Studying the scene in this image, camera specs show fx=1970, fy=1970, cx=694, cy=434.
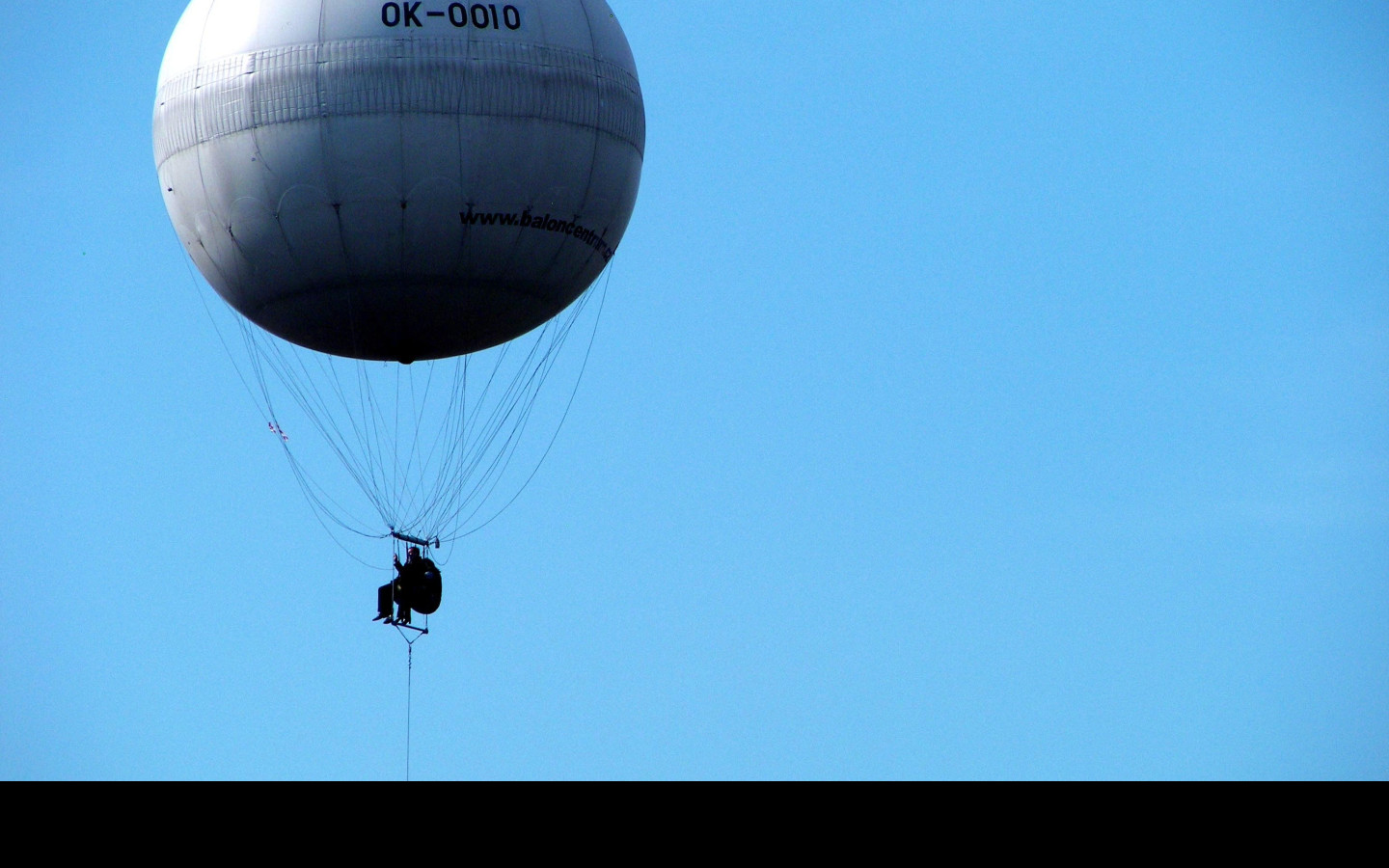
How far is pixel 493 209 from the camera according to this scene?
30062 mm

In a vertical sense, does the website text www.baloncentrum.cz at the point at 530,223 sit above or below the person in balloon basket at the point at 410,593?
above

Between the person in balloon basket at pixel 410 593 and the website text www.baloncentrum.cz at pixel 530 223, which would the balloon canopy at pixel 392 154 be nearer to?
the website text www.baloncentrum.cz at pixel 530 223

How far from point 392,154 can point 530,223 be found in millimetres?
2490

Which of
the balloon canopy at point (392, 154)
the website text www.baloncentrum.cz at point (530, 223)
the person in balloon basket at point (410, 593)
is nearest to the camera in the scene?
the balloon canopy at point (392, 154)

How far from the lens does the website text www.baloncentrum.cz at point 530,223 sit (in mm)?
29984

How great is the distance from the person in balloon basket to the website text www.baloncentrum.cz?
612 centimetres

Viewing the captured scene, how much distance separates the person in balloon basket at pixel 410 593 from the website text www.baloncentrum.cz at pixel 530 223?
6120 millimetres

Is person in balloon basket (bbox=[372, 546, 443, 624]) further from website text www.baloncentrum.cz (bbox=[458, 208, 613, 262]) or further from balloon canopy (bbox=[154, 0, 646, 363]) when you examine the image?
website text www.baloncentrum.cz (bbox=[458, 208, 613, 262])

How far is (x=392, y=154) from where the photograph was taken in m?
29.2

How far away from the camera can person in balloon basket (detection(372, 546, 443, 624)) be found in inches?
1282
